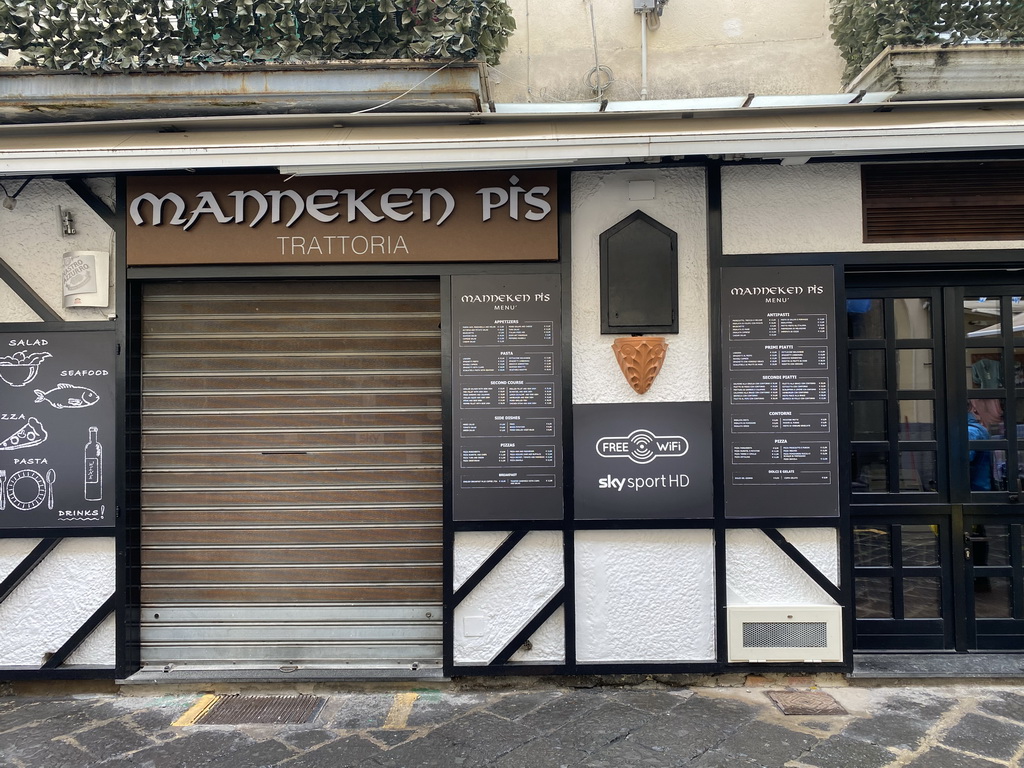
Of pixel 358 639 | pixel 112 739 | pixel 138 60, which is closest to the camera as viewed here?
pixel 112 739

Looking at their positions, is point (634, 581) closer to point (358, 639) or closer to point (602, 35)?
point (358, 639)

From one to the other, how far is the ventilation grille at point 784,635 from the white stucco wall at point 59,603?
432 cm

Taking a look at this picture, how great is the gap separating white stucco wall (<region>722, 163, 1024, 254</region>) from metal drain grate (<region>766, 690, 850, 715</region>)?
2.94 metres

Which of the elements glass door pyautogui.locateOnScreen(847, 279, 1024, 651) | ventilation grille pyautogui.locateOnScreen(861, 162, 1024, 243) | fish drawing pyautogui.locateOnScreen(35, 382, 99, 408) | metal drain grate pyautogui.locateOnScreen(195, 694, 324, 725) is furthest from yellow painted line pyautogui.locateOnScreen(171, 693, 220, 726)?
ventilation grille pyautogui.locateOnScreen(861, 162, 1024, 243)

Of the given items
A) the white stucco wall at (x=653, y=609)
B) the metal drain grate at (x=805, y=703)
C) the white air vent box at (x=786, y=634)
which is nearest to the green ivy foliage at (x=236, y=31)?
the white stucco wall at (x=653, y=609)

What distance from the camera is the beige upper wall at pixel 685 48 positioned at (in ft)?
15.6

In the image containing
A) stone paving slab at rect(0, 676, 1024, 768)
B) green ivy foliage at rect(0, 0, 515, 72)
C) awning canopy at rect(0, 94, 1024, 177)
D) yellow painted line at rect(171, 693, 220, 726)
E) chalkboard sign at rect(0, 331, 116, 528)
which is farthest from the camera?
chalkboard sign at rect(0, 331, 116, 528)

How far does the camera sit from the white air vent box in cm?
429

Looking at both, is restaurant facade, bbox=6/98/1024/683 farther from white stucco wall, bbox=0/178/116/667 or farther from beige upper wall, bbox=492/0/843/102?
beige upper wall, bbox=492/0/843/102

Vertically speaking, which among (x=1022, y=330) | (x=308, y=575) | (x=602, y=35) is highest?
(x=602, y=35)

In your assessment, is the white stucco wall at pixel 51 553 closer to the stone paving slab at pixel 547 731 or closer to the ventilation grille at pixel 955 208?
the stone paving slab at pixel 547 731

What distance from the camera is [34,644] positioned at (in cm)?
438

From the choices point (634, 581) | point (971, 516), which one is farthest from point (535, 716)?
point (971, 516)

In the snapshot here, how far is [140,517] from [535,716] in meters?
3.06
